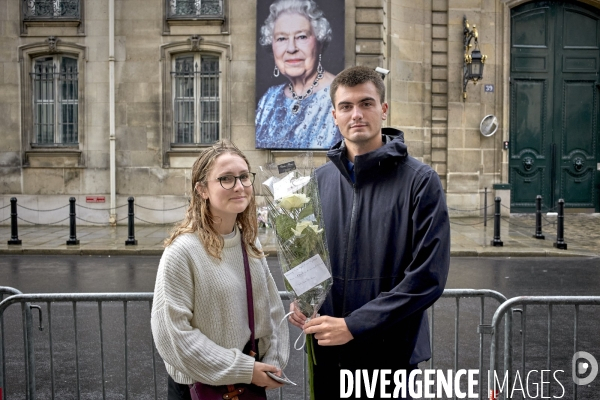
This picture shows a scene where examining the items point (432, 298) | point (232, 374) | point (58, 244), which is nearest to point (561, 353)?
point (432, 298)

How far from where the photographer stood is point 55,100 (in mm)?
17984

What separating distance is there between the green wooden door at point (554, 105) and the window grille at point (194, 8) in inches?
336

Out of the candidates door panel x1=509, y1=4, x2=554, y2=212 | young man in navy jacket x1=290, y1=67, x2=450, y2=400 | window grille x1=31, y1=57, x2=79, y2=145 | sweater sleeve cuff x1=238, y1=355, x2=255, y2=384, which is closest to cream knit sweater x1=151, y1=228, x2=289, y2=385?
sweater sleeve cuff x1=238, y1=355, x2=255, y2=384

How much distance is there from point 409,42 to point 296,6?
3.44 metres

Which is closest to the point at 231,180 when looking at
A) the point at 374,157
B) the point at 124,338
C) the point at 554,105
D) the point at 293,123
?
the point at 374,157

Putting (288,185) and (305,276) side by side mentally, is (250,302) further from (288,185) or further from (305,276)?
(288,185)

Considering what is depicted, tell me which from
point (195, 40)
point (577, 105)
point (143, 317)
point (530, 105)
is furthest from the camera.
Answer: point (577, 105)

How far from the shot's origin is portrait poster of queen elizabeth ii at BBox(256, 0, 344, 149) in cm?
1703

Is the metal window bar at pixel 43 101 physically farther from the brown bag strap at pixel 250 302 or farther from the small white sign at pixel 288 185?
the small white sign at pixel 288 185

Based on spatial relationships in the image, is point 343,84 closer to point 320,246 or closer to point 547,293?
point 320,246

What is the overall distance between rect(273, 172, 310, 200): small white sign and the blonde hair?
9.2 inches

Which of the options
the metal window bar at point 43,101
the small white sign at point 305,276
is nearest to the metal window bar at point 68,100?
the metal window bar at point 43,101

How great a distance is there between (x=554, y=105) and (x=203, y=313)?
1881 cm

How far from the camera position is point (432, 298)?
2.79m
